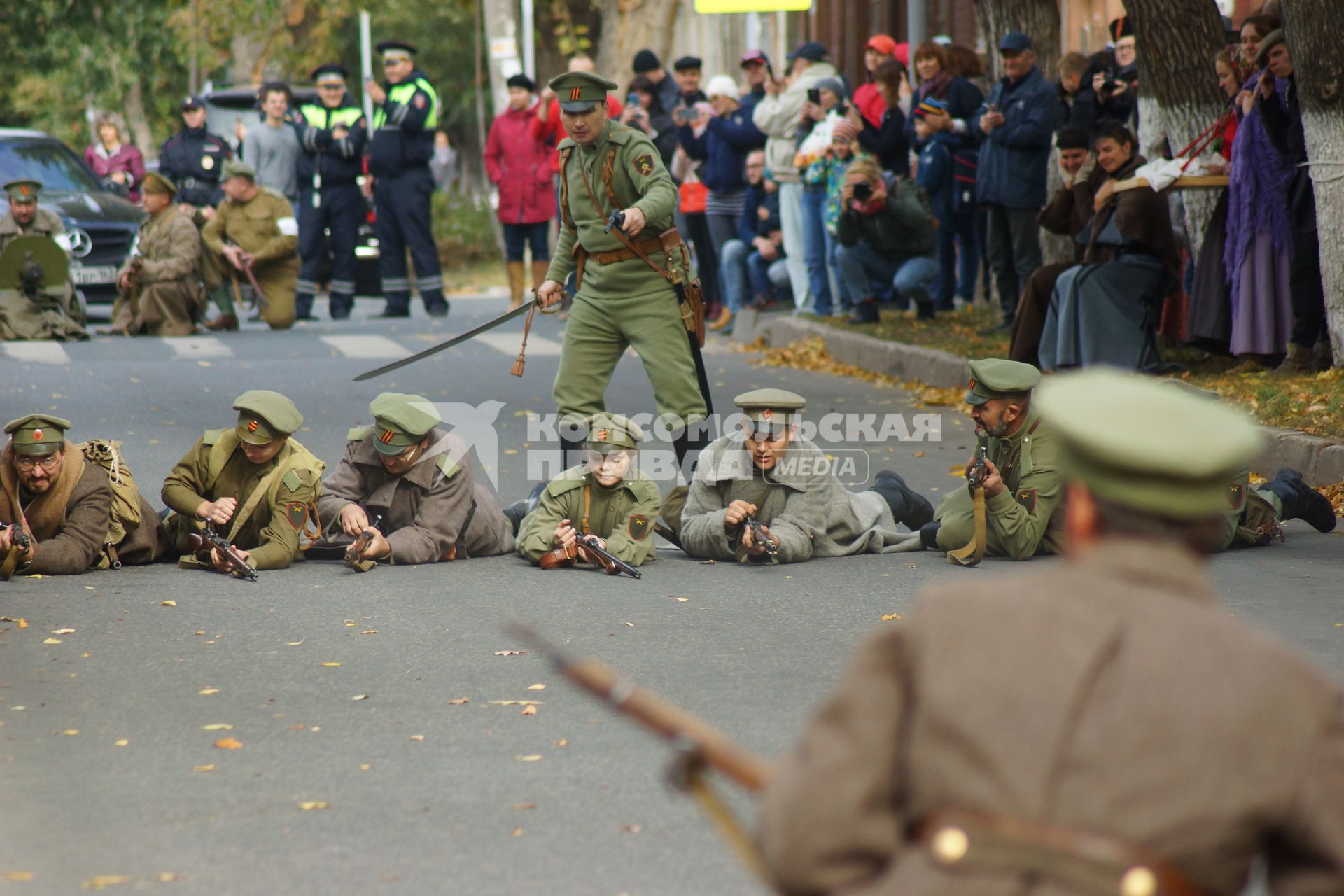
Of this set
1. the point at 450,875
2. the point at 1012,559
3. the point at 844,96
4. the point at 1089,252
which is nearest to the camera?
the point at 450,875

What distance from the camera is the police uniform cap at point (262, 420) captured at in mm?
7566

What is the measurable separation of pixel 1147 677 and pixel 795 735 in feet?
9.86

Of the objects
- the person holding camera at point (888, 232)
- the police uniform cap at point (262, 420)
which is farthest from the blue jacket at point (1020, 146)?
the police uniform cap at point (262, 420)

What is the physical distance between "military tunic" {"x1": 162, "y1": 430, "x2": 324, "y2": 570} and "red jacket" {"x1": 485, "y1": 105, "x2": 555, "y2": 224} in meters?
10.6

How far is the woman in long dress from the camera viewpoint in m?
11.2

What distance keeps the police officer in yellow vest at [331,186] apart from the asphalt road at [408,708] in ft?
30.2

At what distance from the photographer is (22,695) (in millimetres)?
5629

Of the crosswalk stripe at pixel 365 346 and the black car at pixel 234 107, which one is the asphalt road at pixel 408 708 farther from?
the black car at pixel 234 107

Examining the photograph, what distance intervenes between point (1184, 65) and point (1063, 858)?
10.6m

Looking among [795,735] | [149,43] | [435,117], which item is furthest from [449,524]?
[149,43]

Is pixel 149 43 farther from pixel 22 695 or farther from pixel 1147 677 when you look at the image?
pixel 1147 677

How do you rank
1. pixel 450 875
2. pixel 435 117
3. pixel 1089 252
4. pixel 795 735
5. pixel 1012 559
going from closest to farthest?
pixel 450 875
pixel 795 735
pixel 1012 559
pixel 1089 252
pixel 435 117

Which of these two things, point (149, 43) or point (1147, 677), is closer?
point (1147, 677)

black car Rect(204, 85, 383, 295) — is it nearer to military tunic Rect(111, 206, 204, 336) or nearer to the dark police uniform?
the dark police uniform
